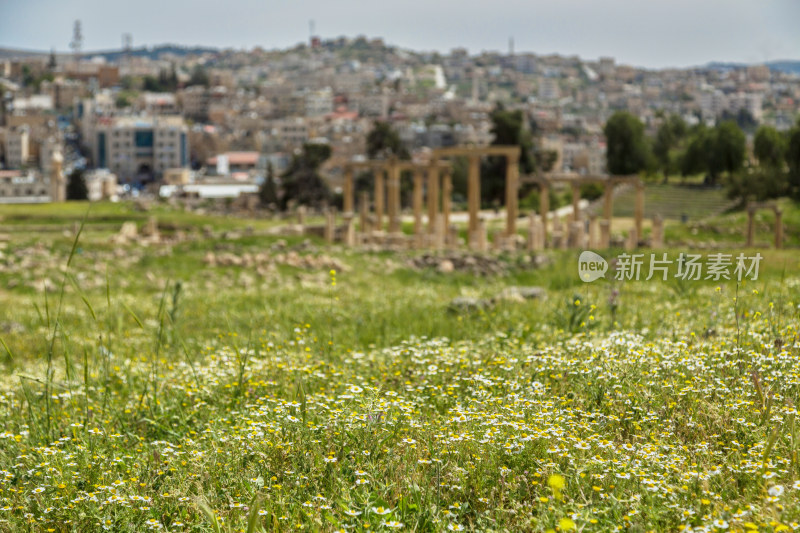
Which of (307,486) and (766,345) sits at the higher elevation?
(766,345)

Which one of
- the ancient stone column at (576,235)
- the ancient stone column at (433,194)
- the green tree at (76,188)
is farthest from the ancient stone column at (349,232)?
the green tree at (76,188)

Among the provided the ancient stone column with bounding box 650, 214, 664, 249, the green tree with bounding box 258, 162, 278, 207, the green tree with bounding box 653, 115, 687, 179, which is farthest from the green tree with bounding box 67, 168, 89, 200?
the ancient stone column with bounding box 650, 214, 664, 249

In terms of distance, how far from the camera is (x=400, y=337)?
8.70 metres

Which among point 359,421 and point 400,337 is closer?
point 359,421

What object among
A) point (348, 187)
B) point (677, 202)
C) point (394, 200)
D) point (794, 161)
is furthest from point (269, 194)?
point (794, 161)

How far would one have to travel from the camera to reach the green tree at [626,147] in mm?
59438

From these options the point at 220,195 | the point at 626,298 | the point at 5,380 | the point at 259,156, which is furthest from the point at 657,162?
the point at 259,156

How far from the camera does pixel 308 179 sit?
56875 millimetres

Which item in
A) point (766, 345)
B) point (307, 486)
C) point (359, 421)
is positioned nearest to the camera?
point (307, 486)

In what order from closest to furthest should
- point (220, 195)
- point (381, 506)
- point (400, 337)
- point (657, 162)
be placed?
A: point (381, 506) → point (400, 337) → point (657, 162) → point (220, 195)

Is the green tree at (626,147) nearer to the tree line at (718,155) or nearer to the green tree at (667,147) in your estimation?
the tree line at (718,155)

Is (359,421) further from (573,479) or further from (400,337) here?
(400,337)

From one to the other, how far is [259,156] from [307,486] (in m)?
126

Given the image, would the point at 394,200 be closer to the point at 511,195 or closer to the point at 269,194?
the point at 511,195
